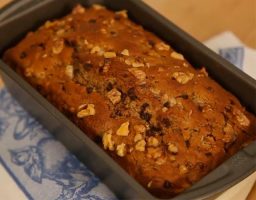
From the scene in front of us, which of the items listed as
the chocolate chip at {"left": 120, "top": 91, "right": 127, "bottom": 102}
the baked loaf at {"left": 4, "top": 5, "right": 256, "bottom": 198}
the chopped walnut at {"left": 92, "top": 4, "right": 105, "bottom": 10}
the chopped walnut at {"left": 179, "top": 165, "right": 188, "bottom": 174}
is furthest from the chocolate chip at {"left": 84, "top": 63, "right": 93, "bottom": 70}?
the chopped walnut at {"left": 179, "top": 165, "right": 188, "bottom": 174}

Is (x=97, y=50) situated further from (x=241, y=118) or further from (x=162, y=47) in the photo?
(x=241, y=118)

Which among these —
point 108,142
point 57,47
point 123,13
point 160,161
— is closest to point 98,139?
point 108,142

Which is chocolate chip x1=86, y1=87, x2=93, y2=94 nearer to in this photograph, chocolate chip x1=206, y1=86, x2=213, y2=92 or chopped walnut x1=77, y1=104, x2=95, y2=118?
chopped walnut x1=77, y1=104, x2=95, y2=118

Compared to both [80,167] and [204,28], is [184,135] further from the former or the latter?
[204,28]

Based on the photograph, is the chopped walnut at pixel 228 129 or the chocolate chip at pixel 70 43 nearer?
the chopped walnut at pixel 228 129

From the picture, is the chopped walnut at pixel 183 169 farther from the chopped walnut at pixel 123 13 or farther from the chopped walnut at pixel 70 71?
the chopped walnut at pixel 123 13

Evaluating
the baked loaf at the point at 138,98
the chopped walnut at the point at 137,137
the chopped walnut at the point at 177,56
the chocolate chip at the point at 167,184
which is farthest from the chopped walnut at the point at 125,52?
the chocolate chip at the point at 167,184
